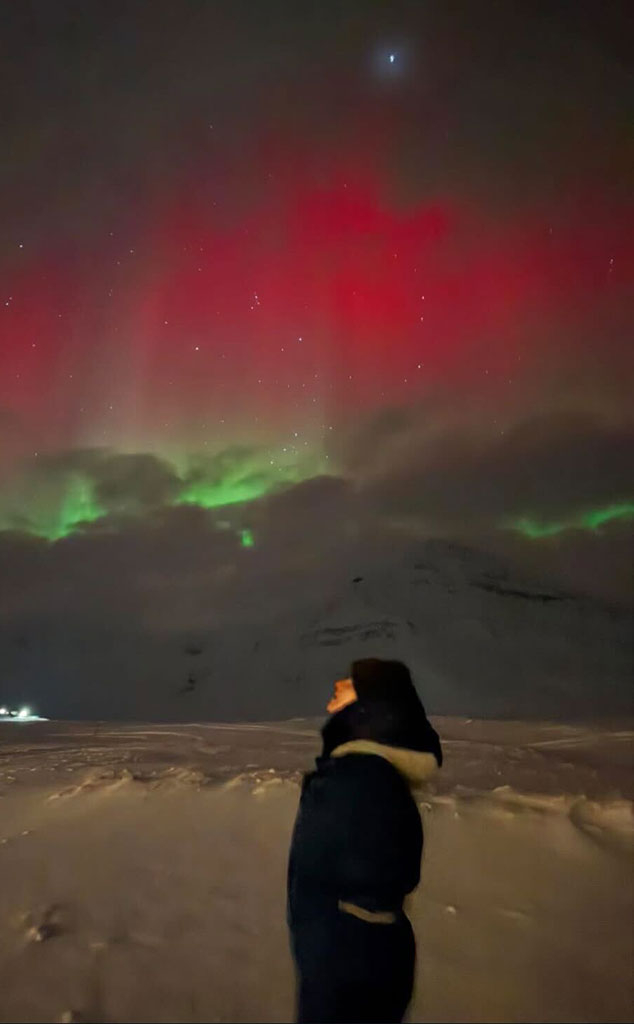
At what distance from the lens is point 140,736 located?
50.1ft

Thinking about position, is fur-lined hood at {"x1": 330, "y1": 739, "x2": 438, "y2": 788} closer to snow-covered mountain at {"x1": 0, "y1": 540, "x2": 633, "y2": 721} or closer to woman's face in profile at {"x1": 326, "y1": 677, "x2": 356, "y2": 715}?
woman's face in profile at {"x1": 326, "y1": 677, "x2": 356, "y2": 715}

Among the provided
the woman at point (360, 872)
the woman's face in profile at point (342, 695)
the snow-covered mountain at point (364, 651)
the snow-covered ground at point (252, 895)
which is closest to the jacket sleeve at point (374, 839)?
the woman at point (360, 872)

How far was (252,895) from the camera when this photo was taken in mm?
5496

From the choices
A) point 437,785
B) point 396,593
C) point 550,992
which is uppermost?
point 396,593

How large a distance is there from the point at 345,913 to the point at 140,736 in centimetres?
1359

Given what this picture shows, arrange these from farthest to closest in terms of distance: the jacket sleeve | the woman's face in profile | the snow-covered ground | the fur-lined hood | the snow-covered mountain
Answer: the snow-covered mountain → the snow-covered ground → the woman's face in profile → the fur-lined hood → the jacket sleeve

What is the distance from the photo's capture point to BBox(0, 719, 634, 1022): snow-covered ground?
13.7 feet

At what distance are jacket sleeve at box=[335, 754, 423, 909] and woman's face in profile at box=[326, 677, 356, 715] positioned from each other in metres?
0.34

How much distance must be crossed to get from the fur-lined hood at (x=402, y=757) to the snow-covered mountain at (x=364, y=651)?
3556 cm

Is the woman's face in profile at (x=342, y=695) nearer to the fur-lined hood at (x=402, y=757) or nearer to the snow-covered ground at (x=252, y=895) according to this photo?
the fur-lined hood at (x=402, y=757)

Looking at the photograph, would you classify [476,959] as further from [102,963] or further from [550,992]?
[102,963]

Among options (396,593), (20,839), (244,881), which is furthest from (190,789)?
(396,593)

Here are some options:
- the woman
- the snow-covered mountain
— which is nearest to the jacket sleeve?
the woman

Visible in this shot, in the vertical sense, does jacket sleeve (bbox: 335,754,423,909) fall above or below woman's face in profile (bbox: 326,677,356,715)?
below
